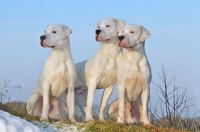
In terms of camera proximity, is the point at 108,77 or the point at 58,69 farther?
the point at 108,77

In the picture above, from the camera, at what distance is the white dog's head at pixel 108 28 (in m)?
9.30

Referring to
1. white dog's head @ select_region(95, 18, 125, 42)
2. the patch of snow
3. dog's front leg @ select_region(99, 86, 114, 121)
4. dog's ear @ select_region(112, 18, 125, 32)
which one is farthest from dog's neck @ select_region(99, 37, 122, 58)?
the patch of snow

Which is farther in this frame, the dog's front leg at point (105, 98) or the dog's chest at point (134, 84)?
the dog's front leg at point (105, 98)

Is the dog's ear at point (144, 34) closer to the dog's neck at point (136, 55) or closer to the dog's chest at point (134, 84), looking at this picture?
the dog's neck at point (136, 55)

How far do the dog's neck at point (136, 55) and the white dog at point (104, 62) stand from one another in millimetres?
506

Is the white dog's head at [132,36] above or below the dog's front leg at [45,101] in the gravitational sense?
above

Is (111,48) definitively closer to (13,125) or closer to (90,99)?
(90,99)

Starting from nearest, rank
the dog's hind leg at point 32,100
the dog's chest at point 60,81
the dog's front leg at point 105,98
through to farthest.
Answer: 1. the dog's chest at point 60,81
2. the dog's front leg at point 105,98
3. the dog's hind leg at point 32,100

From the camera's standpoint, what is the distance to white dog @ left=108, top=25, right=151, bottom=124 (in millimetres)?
8898

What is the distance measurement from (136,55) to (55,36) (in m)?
1.63

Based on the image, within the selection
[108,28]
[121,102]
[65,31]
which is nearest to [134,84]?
[121,102]

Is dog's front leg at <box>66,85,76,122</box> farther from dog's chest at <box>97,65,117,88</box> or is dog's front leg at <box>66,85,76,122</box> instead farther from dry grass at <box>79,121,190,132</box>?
dry grass at <box>79,121,190,132</box>

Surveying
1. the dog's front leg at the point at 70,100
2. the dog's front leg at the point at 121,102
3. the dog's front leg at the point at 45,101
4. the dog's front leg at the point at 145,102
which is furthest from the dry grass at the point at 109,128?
the dog's front leg at the point at 70,100

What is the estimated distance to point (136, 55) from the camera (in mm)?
8961
